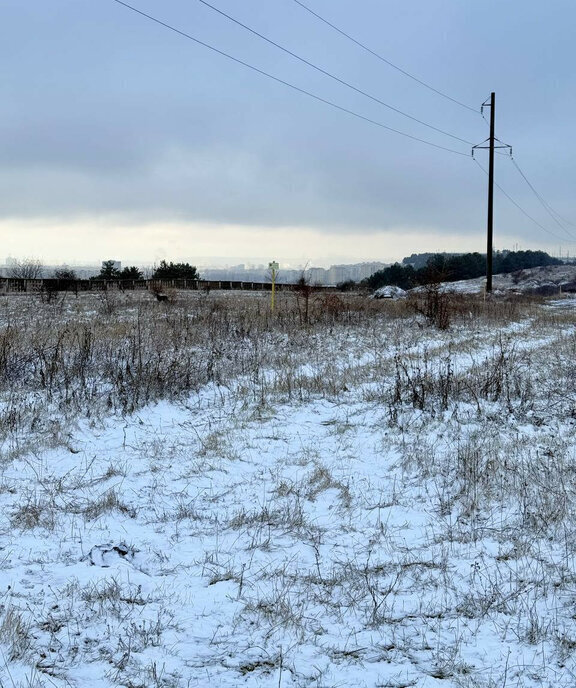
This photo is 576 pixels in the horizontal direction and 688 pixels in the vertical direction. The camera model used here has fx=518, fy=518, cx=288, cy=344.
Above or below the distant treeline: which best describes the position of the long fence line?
below

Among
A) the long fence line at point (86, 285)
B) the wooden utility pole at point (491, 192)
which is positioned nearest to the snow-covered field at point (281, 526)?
the long fence line at point (86, 285)

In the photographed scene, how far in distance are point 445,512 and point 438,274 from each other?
13.5m

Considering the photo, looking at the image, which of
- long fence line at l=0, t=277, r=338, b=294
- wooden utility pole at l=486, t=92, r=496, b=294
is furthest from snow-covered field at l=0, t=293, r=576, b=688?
wooden utility pole at l=486, t=92, r=496, b=294

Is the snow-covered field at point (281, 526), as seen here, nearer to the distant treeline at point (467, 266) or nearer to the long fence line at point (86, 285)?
the long fence line at point (86, 285)

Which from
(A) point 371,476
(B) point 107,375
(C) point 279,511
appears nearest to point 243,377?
(B) point 107,375

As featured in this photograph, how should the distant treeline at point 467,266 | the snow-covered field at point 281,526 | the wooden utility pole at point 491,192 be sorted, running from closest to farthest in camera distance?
the snow-covered field at point 281,526
the wooden utility pole at point 491,192
the distant treeline at point 467,266

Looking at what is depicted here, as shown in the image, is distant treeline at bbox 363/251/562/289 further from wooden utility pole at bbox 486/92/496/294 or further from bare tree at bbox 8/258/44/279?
bare tree at bbox 8/258/44/279

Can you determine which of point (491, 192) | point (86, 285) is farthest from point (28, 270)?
point (491, 192)

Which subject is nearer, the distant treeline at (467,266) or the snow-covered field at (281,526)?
the snow-covered field at (281,526)

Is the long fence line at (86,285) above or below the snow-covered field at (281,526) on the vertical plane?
above

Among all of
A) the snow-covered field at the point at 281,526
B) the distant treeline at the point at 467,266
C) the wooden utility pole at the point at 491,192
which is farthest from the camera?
the distant treeline at the point at 467,266

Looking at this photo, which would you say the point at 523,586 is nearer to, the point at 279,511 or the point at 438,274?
the point at 279,511

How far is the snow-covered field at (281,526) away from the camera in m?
2.82

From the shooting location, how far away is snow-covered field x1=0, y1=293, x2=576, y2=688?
9.26 ft
